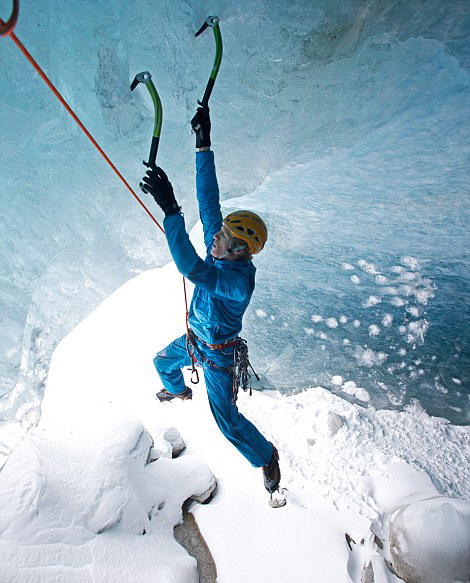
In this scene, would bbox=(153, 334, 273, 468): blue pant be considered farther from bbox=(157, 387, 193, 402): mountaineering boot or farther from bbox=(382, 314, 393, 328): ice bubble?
bbox=(382, 314, 393, 328): ice bubble

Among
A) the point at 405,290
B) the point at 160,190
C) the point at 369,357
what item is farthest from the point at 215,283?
the point at 405,290

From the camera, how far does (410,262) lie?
13.4 feet

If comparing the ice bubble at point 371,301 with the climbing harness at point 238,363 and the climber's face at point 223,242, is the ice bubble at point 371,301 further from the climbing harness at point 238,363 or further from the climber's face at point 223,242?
the climber's face at point 223,242

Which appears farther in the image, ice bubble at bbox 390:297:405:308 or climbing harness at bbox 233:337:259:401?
ice bubble at bbox 390:297:405:308

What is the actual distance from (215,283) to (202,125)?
852 millimetres

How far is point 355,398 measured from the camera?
3.76 meters

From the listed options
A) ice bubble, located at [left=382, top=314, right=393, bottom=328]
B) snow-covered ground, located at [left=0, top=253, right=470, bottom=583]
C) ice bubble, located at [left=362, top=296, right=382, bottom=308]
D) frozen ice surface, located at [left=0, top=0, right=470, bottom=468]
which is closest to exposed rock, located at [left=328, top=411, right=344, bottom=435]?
snow-covered ground, located at [left=0, top=253, right=470, bottom=583]

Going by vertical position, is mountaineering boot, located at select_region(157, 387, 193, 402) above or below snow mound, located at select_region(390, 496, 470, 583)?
above

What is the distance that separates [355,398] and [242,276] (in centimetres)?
245

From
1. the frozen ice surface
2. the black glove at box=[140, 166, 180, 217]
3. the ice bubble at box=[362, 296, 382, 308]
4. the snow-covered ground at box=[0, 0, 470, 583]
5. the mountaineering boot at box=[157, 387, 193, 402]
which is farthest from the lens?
the ice bubble at box=[362, 296, 382, 308]

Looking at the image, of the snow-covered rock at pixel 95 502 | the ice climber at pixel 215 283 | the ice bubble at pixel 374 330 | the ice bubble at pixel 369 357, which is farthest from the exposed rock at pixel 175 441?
the ice bubble at pixel 374 330

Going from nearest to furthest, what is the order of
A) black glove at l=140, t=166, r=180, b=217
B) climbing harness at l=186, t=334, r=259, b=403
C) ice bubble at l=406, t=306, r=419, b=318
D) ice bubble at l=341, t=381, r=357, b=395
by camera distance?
black glove at l=140, t=166, r=180, b=217 < climbing harness at l=186, t=334, r=259, b=403 < ice bubble at l=341, t=381, r=357, b=395 < ice bubble at l=406, t=306, r=419, b=318

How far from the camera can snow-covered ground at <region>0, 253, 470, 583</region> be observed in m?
2.04

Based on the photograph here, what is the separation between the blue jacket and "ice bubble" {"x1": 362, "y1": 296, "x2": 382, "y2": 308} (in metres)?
2.29
